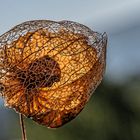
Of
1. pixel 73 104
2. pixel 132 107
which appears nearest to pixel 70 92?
pixel 73 104

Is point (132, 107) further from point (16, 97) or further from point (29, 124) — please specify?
point (16, 97)

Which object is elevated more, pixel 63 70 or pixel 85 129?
pixel 63 70

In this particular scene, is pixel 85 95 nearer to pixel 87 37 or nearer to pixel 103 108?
pixel 87 37

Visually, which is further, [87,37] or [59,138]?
[59,138]

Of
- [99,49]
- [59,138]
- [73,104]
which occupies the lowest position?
[59,138]

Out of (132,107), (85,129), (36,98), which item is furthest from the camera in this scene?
(85,129)

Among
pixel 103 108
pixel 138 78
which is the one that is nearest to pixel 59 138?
pixel 103 108

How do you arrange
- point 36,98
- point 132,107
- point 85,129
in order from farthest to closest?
point 85,129, point 132,107, point 36,98
